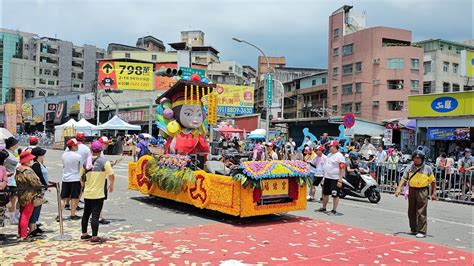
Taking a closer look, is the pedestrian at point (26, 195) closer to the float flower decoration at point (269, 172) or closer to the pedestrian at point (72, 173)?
the pedestrian at point (72, 173)

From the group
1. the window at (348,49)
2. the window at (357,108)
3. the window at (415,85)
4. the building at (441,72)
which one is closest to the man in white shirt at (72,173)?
the window at (357,108)

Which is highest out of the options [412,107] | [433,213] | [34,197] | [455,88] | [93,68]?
[93,68]

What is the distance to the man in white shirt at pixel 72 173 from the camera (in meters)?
8.87

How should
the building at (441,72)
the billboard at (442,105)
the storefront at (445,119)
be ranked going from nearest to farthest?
the billboard at (442,105) < the storefront at (445,119) < the building at (441,72)

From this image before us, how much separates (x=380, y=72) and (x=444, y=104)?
29.7 meters


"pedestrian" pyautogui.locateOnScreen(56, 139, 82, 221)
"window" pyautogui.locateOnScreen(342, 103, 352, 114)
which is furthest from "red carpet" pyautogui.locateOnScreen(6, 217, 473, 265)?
"window" pyautogui.locateOnScreen(342, 103, 352, 114)

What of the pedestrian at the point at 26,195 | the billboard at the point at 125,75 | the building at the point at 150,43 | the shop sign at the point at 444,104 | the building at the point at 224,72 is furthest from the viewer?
the building at the point at 150,43

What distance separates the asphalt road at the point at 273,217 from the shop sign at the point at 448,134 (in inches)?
372

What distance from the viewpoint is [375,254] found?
6820 mm

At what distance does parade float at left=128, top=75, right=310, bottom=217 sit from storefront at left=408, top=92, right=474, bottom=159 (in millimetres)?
14365

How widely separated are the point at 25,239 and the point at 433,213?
9.64m

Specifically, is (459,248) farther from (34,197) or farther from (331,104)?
(331,104)

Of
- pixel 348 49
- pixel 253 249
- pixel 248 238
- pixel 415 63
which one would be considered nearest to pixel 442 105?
pixel 248 238

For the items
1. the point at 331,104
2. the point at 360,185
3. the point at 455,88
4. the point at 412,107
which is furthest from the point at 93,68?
the point at 360,185
